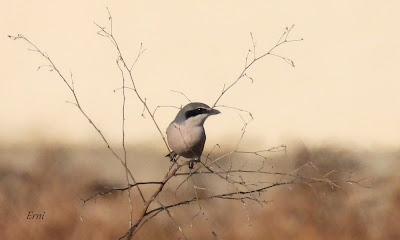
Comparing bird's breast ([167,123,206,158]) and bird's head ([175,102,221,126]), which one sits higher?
bird's head ([175,102,221,126])

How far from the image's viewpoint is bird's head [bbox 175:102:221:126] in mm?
3324

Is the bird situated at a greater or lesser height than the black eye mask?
lesser

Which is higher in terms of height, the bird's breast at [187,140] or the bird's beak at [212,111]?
the bird's beak at [212,111]

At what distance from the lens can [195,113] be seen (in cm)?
337

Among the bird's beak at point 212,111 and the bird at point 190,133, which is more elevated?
the bird's beak at point 212,111

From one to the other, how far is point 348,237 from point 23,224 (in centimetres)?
166

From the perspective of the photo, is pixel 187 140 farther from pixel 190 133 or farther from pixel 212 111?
pixel 212 111

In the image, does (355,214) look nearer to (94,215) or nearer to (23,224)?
(94,215)

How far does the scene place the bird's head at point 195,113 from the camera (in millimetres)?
3324

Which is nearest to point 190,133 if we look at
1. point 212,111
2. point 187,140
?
point 187,140

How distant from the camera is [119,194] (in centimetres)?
511

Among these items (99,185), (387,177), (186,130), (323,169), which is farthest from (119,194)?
(186,130)

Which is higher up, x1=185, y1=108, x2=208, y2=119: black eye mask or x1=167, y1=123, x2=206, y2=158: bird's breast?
x1=185, y1=108, x2=208, y2=119: black eye mask

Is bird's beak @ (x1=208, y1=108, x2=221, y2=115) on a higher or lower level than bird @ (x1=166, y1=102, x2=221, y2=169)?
higher
